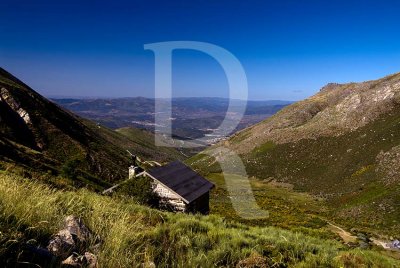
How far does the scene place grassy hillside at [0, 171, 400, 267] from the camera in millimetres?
6027

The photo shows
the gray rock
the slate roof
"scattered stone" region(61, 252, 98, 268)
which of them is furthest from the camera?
the slate roof

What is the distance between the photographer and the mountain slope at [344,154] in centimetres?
6750

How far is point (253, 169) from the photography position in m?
124

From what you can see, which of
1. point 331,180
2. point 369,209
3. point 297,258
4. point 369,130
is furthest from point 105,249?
point 369,130

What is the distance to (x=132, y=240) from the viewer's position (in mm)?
7590

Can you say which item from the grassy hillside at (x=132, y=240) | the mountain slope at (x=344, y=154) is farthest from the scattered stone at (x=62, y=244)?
the mountain slope at (x=344, y=154)

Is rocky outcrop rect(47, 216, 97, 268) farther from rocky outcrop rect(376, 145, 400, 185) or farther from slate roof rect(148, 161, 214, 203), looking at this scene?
rocky outcrop rect(376, 145, 400, 185)

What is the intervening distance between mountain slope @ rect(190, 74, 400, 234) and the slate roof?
3334cm

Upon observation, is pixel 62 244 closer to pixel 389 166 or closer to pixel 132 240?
pixel 132 240

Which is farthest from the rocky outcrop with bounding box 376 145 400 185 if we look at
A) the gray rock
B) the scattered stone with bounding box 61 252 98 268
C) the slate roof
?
the scattered stone with bounding box 61 252 98 268

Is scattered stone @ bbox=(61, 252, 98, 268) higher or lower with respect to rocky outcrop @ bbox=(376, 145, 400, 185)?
higher

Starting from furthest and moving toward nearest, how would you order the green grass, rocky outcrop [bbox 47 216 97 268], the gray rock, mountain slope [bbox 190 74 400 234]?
mountain slope [bbox 190 74 400 234]
the green grass
the gray rock
rocky outcrop [bbox 47 216 97 268]

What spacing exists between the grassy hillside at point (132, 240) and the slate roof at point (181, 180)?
18681 millimetres

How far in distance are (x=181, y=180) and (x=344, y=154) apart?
8141 centimetres
